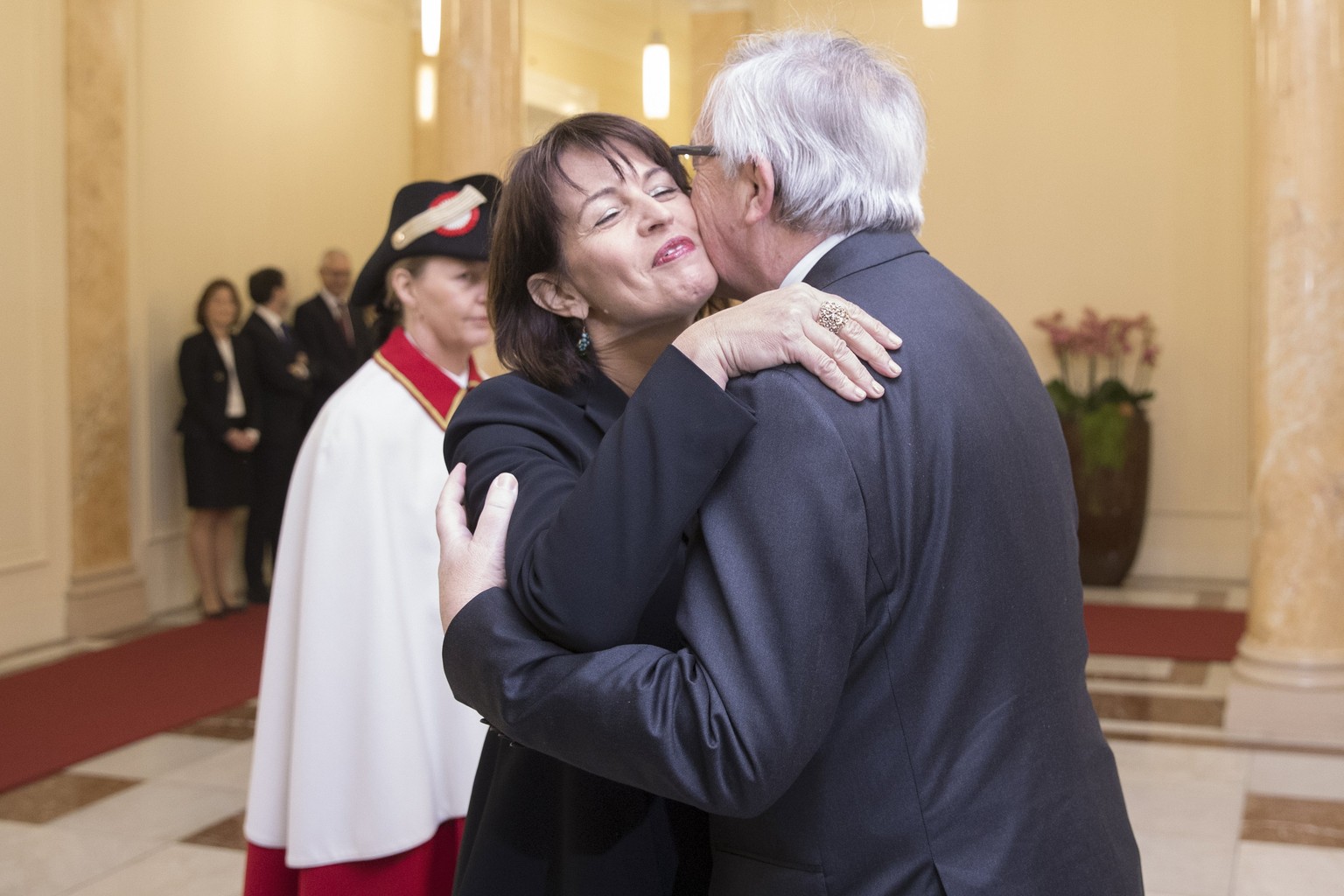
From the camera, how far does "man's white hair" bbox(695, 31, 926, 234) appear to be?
1.29 meters

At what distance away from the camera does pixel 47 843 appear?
4.13m

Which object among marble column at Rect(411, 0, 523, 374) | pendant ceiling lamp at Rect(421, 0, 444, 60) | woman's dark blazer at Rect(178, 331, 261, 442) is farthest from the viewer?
woman's dark blazer at Rect(178, 331, 261, 442)

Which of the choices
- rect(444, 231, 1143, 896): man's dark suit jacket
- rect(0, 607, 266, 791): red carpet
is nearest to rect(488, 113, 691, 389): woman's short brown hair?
rect(444, 231, 1143, 896): man's dark suit jacket

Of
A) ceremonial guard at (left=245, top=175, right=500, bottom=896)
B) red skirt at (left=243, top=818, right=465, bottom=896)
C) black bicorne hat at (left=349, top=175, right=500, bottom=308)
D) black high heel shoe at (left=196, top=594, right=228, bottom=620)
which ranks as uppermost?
black bicorne hat at (left=349, top=175, right=500, bottom=308)

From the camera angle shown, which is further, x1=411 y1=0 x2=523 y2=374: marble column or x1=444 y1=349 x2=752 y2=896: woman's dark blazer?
x1=411 y1=0 x2=523 y2=374: marble column

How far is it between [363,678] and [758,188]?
1.48m

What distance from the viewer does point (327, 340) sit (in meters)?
8.34

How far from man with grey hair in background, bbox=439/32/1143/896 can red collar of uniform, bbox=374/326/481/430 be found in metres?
1.30

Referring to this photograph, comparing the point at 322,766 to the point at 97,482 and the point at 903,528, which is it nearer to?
the point at 903,528

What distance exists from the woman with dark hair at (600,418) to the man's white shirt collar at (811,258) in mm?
113

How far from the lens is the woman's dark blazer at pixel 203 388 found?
7512mm

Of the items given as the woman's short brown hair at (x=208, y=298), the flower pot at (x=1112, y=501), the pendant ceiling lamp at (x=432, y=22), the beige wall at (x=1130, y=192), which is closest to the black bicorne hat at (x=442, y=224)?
the pendant ceiling lamp at (x=432, y=22)

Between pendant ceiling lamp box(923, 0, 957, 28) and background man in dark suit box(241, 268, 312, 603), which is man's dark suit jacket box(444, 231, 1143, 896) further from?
background man in dark suit box(241, 268, 312, 603)

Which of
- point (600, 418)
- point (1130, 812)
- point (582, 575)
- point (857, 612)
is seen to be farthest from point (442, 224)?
point (1130, 812)
